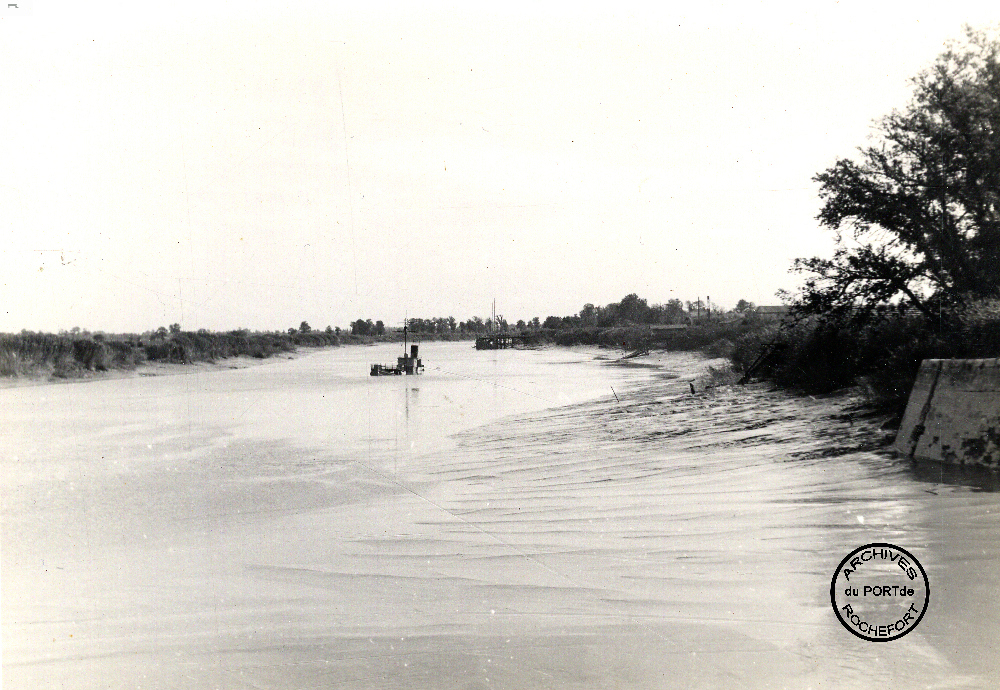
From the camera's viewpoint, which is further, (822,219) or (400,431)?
(400,431)

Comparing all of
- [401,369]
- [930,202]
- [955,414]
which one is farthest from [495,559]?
[401,369]

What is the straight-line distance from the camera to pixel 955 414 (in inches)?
272

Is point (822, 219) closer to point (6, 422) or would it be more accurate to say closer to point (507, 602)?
point (507, 602)

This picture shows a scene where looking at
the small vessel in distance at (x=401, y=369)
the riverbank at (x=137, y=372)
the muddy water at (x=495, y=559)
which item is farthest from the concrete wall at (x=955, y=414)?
the small vessel in distance at (x=401, y=369)

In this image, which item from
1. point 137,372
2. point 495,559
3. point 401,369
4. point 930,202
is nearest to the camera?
point 495,559

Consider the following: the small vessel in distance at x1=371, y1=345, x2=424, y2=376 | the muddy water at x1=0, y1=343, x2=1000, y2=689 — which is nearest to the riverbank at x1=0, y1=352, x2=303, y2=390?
the small vessel in distance at x1=371, y1=345, x2=424, y2=376

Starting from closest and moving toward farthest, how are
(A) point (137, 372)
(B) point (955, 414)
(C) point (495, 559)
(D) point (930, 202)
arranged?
(C) point (495, 559) → (B) point (955, 414) → (D) point (930, 202) → (A) point (137, 372)

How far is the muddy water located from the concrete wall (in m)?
0.32

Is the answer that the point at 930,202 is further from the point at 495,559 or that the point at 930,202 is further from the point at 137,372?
the point at 137,372

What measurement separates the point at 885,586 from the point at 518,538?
2.69 metres

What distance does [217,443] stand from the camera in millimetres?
12516

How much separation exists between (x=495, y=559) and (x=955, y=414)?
458 centimetres

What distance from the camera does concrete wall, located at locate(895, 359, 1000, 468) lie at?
6453 millimetres

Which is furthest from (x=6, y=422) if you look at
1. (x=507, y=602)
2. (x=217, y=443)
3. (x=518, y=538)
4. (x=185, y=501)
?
(x=507, y=602)
